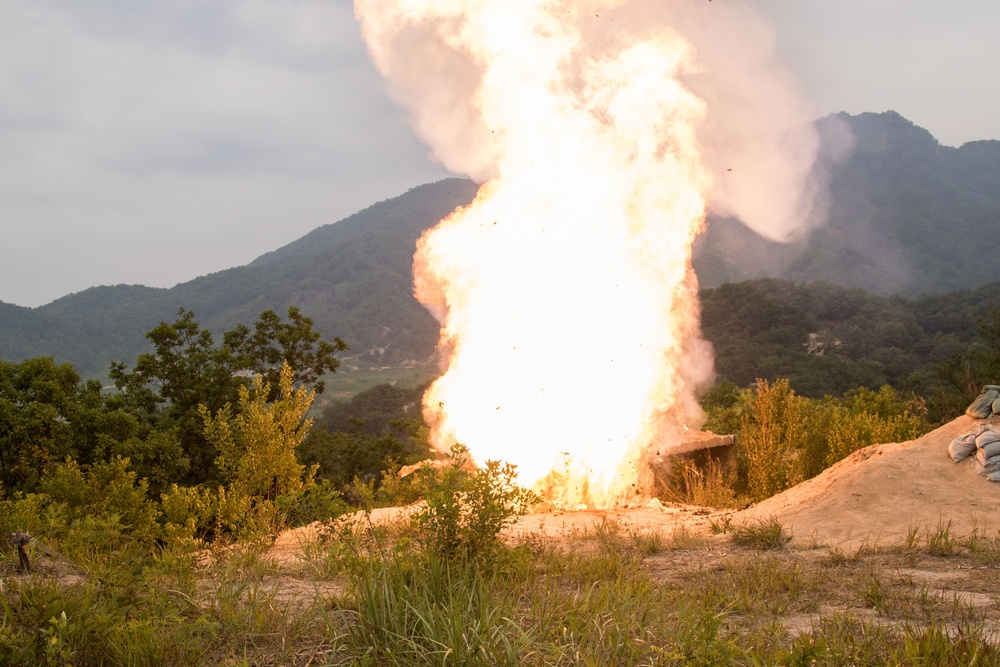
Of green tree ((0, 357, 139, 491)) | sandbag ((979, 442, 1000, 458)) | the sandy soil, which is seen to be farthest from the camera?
green tree ((0, 357, 139, 491))

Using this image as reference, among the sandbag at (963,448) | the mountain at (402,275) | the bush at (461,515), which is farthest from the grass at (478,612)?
the mountain at (402,275)

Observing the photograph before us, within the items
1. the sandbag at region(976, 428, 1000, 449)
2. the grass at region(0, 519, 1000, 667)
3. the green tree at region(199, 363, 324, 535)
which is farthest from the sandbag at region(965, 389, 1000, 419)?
the green tree at region(199, 363, 324, 535)

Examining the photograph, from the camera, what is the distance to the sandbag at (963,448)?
11.3 m

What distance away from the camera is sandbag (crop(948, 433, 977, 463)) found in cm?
1134

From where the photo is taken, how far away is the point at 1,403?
14.8 m

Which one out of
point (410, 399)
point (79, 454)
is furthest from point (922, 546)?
point (410, 399)

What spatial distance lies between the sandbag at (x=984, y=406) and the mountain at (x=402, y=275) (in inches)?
3838

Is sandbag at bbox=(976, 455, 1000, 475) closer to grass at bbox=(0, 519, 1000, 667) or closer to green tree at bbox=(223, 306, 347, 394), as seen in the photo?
Result: grass at bbox=(0, 519, 1000, 667)

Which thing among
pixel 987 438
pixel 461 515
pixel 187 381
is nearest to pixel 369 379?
pixel 187 381

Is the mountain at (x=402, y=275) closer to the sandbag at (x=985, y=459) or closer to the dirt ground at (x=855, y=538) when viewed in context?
the dirt ground at (x=855, y=538)

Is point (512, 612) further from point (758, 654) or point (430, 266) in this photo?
point (430, 266)

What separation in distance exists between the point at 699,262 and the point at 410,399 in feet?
318

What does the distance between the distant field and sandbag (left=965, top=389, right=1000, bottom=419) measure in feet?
235

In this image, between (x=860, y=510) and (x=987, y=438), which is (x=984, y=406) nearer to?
(x=987, y=438)
